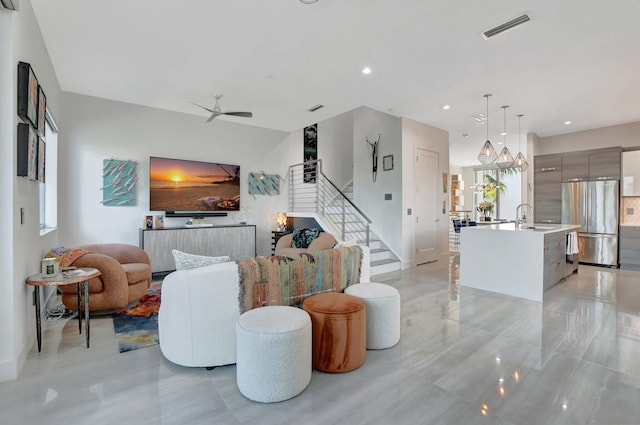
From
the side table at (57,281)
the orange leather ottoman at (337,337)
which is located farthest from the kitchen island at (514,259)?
the side table at (57,281)

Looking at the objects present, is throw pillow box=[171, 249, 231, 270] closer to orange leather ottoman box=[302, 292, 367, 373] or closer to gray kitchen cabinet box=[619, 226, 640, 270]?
orange leather ottoman box=[302, 292, 367, 373]

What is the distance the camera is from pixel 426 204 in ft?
21.7

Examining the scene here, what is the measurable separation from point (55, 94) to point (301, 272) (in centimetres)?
443

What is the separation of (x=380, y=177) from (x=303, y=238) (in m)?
2.19

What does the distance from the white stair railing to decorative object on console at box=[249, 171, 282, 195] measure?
0.38 meters

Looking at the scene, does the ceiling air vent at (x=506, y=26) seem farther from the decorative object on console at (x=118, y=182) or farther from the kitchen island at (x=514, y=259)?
the decorative object on console at (x=118, y=182)

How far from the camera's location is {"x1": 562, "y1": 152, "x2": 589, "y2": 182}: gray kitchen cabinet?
663 cm

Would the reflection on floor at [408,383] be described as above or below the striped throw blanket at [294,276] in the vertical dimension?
below

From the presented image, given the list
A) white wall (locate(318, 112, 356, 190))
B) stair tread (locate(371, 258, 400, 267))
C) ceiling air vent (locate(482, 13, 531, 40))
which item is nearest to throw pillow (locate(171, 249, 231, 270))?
ceiling air vent (locate(482, 13, 531, 40))

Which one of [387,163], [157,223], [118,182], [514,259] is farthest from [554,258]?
[118,182]

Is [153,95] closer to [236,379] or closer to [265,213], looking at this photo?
[265,213]

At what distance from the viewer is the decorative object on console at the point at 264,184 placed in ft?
22.5

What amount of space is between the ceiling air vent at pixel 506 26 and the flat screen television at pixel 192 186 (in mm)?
4911

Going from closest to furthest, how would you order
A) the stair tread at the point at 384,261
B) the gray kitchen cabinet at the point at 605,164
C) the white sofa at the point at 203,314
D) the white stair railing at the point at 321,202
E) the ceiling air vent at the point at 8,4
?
the ceiling air vent at the point at 8,4
the white sofa at the point at 203,314
the stair tread at the point at 384,261
the gray kitchen cabinet at the point at 605,164
the white stair railing at the point at 321,202
